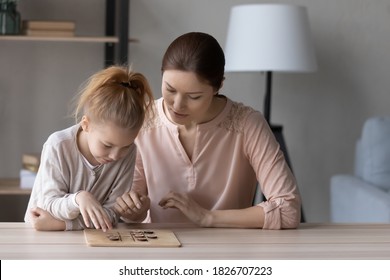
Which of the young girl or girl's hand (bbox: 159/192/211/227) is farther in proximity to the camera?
girl's hand (bbox: 159/192/211/227)

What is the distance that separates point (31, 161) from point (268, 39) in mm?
1262

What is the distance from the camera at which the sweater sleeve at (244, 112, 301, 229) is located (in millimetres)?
2174

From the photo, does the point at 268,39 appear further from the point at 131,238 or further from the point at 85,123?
the point at 131,238

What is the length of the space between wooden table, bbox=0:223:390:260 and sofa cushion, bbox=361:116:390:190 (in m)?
1.90

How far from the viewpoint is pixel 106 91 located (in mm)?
2023

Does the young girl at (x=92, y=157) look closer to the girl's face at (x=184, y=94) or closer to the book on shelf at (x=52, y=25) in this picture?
the girl's face at (x=184, y=94)

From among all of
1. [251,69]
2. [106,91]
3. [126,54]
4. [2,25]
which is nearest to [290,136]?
[251,69]

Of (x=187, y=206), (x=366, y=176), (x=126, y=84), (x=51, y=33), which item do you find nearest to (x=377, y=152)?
(x=366, y=176)

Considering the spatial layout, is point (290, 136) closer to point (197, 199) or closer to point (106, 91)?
point (197, 199)

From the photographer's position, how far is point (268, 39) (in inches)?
163

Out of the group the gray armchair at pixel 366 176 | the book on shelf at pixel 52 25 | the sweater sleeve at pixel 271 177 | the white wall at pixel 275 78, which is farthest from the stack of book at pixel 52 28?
the sweater sleeve at pixel 271 177

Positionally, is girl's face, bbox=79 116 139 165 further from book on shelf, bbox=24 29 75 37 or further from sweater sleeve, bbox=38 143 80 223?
book on shelf, bbox=24 29 75 37

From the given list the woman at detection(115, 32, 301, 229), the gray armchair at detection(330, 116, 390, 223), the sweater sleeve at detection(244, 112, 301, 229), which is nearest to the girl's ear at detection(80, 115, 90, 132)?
the woman at detection(115, 32, 301, 229)

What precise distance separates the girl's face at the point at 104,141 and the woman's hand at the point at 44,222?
17cm
